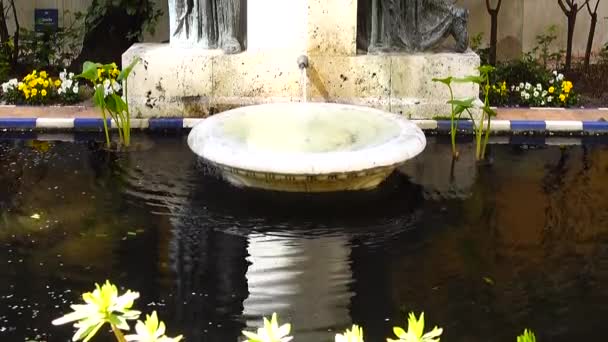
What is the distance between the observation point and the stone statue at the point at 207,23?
7.84 m

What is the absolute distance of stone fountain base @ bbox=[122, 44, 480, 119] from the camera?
7832 millimetres

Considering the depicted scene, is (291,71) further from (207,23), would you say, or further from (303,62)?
(207,23)

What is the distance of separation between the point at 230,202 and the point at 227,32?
2384mm

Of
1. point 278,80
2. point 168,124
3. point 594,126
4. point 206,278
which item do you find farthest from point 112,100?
point 594,126

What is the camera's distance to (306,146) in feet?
19.8

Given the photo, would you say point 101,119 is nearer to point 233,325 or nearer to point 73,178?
point 73,178

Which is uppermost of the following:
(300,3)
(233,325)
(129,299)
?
(300,3)

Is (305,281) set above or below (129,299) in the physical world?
below

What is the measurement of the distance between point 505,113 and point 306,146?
278 centimetres

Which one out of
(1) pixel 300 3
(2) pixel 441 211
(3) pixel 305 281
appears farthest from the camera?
(1) pixel 300 3

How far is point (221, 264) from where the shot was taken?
16.3ft

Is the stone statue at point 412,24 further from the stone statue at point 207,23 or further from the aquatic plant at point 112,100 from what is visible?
the aquatic plant at point 112,100

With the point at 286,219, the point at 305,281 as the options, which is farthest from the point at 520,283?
the point at 286,219

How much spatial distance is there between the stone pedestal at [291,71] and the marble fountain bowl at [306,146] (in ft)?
3.60
